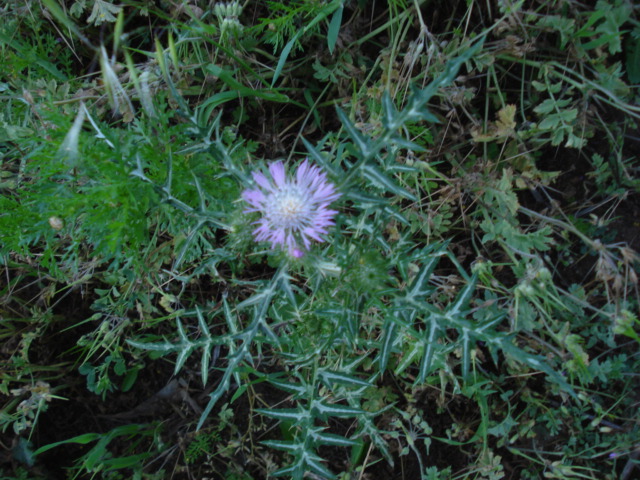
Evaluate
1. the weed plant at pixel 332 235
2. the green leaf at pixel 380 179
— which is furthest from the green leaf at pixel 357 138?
the weed plant at pixel 332 235

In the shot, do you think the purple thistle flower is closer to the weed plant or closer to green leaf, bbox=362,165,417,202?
green leaf, bbox=362,165,417,202

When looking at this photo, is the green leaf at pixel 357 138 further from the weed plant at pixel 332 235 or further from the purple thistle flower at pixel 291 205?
the weed plant at pixel 332 235

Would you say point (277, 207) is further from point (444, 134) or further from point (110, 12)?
point (110, 12)

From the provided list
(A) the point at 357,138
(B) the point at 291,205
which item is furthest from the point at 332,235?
(A) the point at 357,138

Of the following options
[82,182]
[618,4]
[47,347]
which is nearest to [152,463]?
[47,347]

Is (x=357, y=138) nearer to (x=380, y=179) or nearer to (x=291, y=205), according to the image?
(x=380, y=179)
